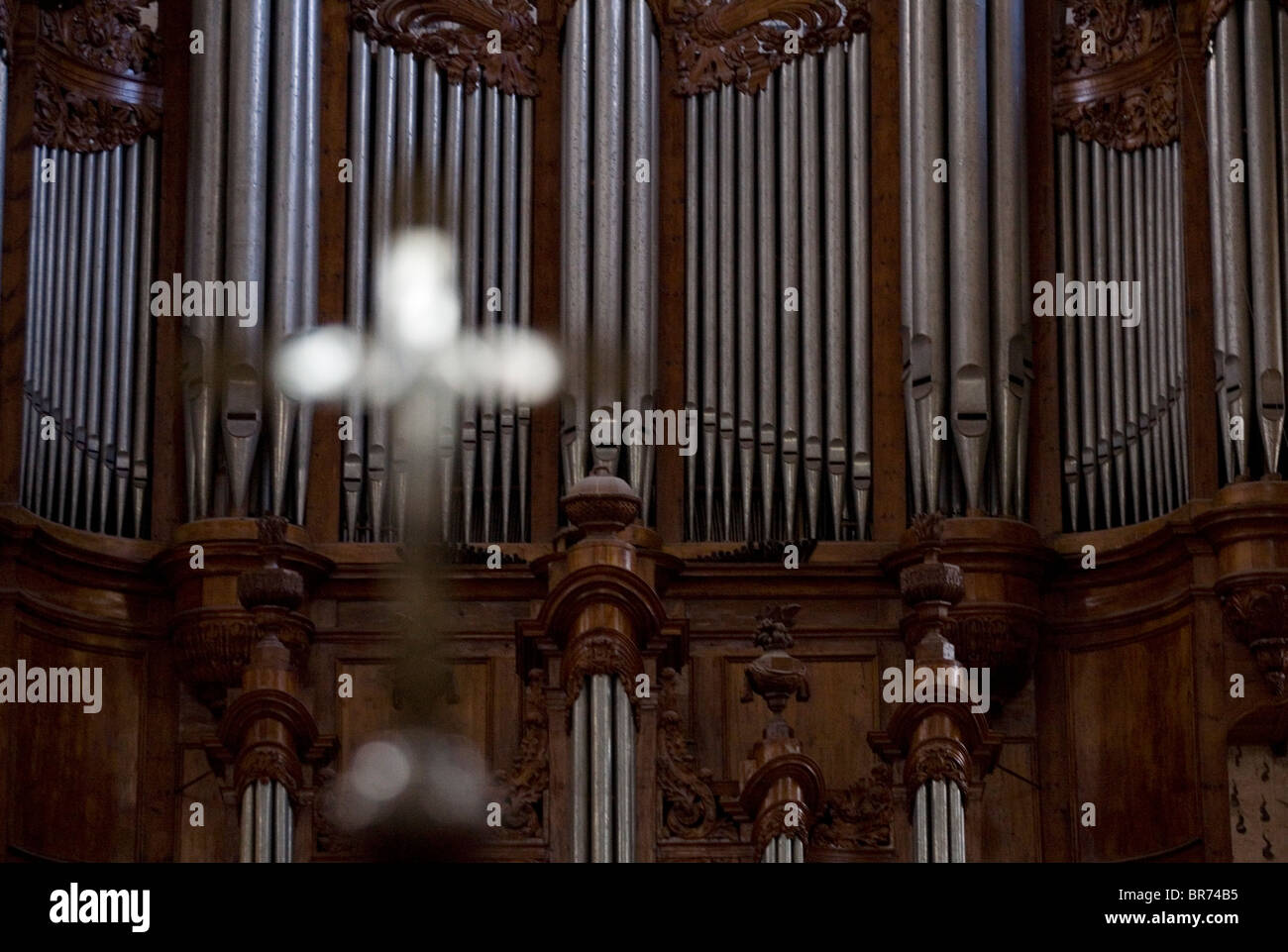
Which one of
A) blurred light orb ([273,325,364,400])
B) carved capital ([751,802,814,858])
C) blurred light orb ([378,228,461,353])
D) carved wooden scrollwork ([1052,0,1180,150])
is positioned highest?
carved wooden scrollwork ([1052,0,1180,150])

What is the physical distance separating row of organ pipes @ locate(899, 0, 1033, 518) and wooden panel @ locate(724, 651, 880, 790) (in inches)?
36.0

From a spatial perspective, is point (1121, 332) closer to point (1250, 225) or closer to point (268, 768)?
point (1250, 225)

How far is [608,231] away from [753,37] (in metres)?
1.38

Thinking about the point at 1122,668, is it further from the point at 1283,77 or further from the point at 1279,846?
the point at 1283,77

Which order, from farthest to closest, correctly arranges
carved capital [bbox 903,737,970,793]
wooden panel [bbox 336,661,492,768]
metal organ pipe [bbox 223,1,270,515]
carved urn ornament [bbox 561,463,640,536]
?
1. metal organ pipe [bbox 223,1,270,515]
2. wooden panel [bbox 336,661,492,768]
3. carved urn ornament [bbox 561,463,640,536]
4. carved capital [bbox 903,737,970,793]

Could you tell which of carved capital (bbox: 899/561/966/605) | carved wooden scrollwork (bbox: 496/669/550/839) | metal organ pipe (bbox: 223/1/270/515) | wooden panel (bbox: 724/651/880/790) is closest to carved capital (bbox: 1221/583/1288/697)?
carved capital (bbox: 899/561/966/605)

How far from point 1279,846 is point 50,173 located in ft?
22.5

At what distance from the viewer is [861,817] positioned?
1462 cm

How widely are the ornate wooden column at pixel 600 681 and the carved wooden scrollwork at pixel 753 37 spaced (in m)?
3.81

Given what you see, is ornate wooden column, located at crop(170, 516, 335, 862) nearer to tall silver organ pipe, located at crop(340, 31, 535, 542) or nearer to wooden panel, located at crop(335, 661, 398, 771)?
wooden panel, located at crop(335, 661, 398, 771)

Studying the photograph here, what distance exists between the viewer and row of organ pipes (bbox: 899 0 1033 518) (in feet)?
56.0

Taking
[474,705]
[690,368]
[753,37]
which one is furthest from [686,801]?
[753,37]
